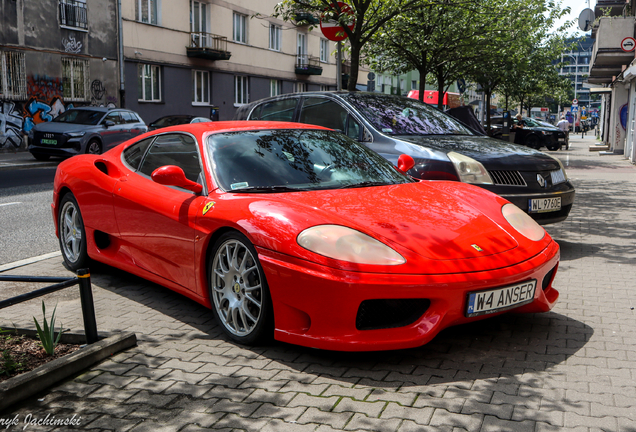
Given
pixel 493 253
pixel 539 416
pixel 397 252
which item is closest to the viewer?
pixel 539 416

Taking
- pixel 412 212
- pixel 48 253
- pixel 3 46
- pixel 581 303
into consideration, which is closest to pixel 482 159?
pixel 581 303

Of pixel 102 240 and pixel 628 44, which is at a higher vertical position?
pixel 628 44

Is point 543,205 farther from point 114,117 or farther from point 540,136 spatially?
point 540,136

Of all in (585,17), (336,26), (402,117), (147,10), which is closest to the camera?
(402,117)

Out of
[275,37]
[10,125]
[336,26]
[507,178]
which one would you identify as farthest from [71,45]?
[507,178]

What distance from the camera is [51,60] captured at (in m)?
23.3

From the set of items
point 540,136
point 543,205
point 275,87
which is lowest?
point 543,205

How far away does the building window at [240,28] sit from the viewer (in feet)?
112

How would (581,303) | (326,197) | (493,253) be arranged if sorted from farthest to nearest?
(581,303) < (326,197) < (493,253)

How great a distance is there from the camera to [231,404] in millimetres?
3049

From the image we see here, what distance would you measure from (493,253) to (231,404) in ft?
5.46

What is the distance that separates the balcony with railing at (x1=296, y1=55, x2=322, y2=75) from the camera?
40031mm

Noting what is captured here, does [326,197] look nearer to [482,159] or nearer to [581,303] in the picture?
[581,303]

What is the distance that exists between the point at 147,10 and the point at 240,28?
736 centimetres
